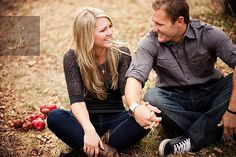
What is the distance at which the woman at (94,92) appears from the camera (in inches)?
139

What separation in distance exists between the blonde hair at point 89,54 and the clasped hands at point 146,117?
0.54 m

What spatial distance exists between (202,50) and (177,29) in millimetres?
311

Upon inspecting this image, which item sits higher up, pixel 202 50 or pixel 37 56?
pixel 202 50

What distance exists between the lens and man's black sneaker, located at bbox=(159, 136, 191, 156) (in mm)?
3600

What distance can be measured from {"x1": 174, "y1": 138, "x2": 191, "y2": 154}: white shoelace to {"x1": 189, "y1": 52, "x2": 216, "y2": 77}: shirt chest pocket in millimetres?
659

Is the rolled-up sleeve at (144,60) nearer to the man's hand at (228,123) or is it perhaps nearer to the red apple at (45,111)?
the man's hand at (228,123)

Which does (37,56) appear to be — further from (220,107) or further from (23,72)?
(220,107)

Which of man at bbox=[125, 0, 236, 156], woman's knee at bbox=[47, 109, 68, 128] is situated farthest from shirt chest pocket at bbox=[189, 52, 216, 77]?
woman's knee at bbox=[47, 109, 68, 128]

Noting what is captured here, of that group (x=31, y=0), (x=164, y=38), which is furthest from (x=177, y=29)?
(x=31, y=0)

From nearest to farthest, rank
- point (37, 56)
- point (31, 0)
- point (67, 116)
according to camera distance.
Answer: point (67, 116)
point (37, 56)
point (31, 0)

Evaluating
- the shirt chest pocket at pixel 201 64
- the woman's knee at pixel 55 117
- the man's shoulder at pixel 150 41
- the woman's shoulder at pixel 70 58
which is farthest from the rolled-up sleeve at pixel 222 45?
the woman's knee at pixel 55 117

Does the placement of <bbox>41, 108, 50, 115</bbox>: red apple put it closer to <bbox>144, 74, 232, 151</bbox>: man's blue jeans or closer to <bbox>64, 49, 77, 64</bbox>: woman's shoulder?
<bbox>64, 49, 77, 64</bbox>: woman's shoulder

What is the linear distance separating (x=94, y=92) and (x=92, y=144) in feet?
1.82

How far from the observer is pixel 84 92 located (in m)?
3.81
